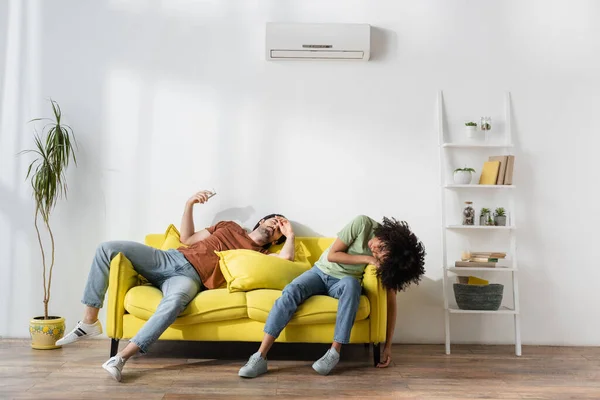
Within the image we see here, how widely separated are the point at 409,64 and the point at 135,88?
1974 mm

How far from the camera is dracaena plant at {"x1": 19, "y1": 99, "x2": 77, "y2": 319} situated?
4180mm

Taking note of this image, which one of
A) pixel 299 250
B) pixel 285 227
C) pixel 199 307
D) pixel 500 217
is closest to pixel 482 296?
pixel 500 217

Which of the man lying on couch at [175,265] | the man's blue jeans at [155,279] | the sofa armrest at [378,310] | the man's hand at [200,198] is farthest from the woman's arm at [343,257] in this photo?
the man's hand at [200,198]

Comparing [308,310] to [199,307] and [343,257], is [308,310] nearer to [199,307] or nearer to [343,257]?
[343,257]

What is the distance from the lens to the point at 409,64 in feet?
15.1

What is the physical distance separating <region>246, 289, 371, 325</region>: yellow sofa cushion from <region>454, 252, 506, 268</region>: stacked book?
0.96 m

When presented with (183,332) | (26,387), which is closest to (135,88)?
(183,332)

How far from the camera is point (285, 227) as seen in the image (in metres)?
4.26

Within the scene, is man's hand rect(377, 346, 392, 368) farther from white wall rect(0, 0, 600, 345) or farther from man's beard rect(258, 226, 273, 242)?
man's beard rect(258, 226, 273, 242)

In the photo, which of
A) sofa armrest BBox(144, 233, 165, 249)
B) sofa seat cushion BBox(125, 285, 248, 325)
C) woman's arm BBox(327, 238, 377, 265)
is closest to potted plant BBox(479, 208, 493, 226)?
woman's arm BBox(327, 238, 377, 265)

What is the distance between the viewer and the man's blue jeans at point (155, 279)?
3.41 meters

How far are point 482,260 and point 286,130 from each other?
1.63 meters

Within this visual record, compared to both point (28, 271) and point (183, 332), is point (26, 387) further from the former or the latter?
point (28, 271)

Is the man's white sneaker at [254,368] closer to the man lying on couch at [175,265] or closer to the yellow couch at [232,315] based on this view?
the yellow couch at [232,315]
